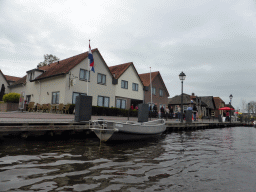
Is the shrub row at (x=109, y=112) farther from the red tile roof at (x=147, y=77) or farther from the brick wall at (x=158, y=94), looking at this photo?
the red tile roof at (x=147, y=77)

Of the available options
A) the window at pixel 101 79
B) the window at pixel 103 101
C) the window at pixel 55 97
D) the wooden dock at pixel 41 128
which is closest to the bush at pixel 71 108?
the window at pixel 55 97

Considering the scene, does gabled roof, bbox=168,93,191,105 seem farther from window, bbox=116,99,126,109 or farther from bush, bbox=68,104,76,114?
bush, bbox=68,104,76,114

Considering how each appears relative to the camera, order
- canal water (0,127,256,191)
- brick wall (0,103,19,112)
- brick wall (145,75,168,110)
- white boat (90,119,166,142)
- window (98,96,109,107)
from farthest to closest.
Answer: brick wall (145,75,168,110), window (98,96,109,107), brick wall (0,103,19,112), white boat (90,119,166,142), canal water (0,127,256,191)

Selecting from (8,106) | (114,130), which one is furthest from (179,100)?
(114,130)

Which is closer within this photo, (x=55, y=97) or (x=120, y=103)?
(x=55, y=97)

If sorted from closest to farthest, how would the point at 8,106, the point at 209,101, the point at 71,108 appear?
1. the point at 71,108
2. the point at 8,106
3. the point at 209,101

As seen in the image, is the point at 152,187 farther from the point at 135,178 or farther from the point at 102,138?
the point at 102,138

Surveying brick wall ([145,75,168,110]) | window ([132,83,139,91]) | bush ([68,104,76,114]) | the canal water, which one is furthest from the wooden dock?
brick wall ([145,75,168,110])

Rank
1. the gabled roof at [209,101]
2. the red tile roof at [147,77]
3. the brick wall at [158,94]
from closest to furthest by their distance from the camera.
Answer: the red tile roof at [147,77]
the brick wall at [158,94]
the gabled roof at [209,101]

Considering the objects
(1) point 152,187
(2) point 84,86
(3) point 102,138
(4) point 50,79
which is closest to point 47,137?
(3) point 102,138

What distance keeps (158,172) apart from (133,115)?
22.3 metres

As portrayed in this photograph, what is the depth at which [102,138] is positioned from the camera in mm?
9156

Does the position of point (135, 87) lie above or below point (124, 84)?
below

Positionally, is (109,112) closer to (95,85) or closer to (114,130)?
(95,85)
